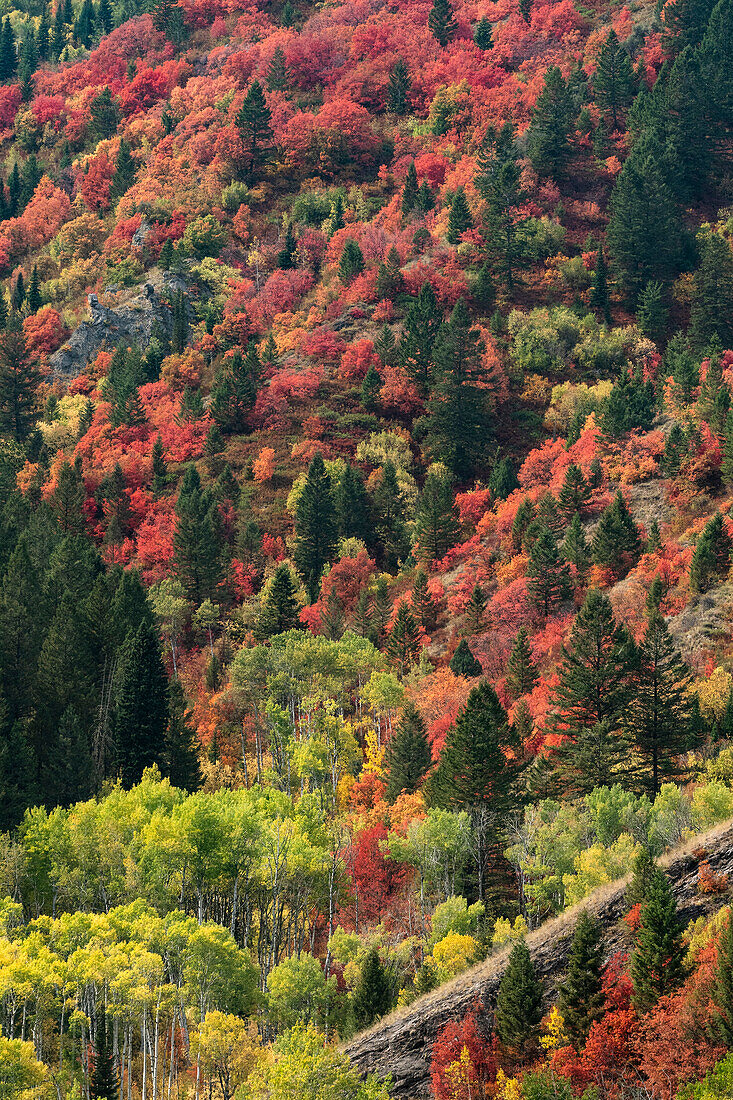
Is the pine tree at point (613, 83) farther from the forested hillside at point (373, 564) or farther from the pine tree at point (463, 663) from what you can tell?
the pine tree at point (463, 663)

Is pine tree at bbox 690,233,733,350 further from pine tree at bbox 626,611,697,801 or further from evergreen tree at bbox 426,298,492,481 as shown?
pine tree at bbox 626,611,697,801

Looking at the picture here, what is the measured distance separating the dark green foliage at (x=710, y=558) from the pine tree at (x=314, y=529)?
3983 cm

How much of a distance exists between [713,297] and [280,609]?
68568 millimetres

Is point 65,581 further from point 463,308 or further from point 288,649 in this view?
point 463,308

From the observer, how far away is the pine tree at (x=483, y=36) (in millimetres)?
193375

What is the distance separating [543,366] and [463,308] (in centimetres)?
1276

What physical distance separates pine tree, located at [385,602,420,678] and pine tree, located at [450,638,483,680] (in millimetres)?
5236

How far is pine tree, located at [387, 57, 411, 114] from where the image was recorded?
19225cm

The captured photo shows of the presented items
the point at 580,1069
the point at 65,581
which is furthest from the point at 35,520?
the point at 580,1069

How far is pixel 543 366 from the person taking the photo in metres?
142

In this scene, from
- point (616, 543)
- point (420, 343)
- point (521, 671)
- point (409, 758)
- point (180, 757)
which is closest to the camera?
point (409, 758)

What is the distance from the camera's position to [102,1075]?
50.6 m

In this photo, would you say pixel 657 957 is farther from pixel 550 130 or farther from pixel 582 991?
pixel 550 130

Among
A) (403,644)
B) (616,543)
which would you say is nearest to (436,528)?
(403,644)
